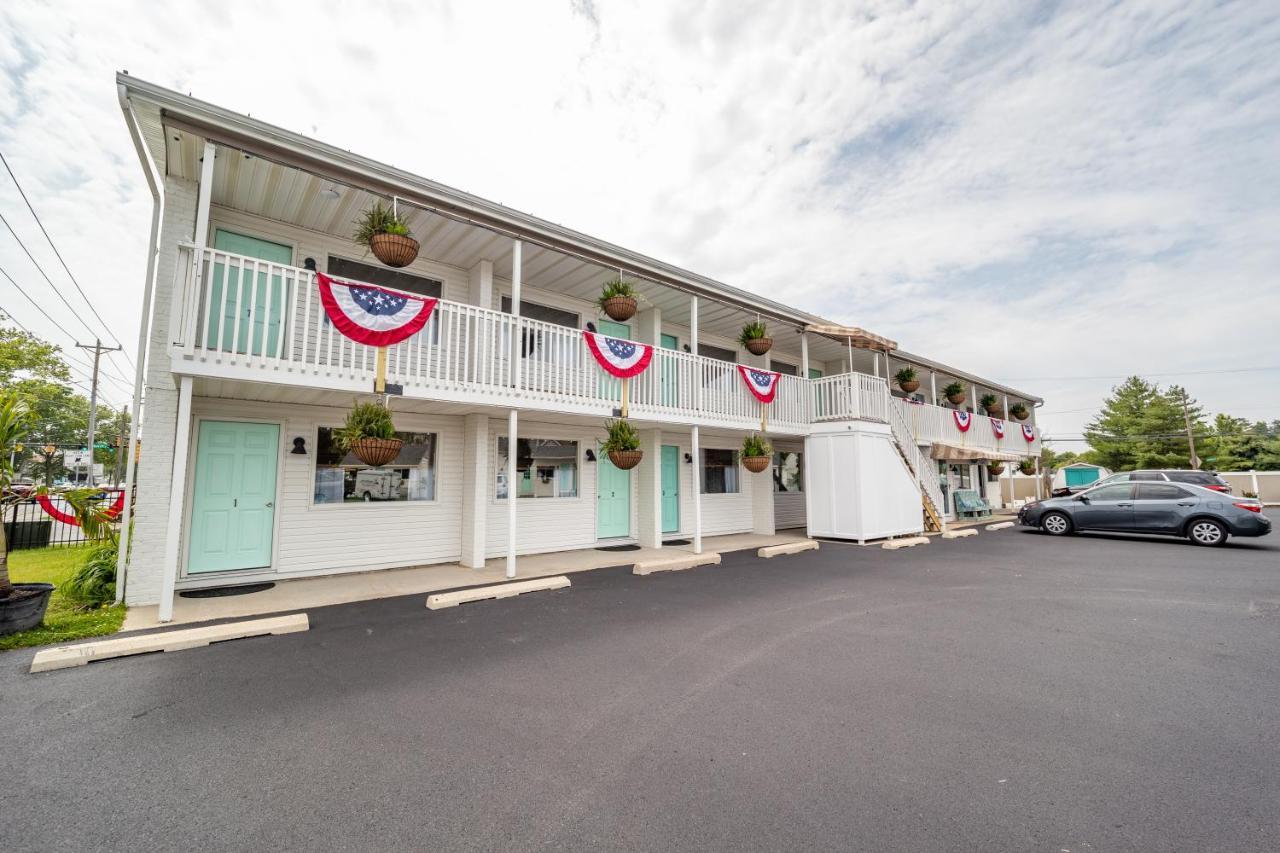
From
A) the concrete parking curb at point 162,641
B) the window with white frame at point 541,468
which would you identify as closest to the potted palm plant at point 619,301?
the window with white frame at point 541,468

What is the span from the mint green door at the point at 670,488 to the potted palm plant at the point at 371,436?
668 cm

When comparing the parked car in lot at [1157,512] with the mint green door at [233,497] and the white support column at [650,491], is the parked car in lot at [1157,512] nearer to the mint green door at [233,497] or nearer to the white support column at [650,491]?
the white support column at [650,491]

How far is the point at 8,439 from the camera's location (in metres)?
4.89

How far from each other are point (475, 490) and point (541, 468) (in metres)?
1.68

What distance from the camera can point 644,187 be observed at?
13.1m

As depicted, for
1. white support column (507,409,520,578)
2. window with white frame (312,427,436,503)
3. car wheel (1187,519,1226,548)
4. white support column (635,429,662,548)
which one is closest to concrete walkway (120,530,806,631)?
white support column (507,409,520,578)

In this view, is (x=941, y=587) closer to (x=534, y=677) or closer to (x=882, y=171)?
(x=534, y=677)

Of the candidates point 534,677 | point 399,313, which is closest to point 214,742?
point 534,677

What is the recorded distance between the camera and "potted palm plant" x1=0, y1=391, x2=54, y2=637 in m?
4.57

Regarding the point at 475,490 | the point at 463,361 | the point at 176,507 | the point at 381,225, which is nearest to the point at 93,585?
the point at 176,507

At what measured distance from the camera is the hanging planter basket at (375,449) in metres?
5.88

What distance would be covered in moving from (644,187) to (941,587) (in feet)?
38.5

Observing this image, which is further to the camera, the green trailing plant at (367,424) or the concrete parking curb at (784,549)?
the concrete parking curb at (784,549)

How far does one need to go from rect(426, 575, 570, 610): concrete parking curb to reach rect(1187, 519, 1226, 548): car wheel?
1388 cm
